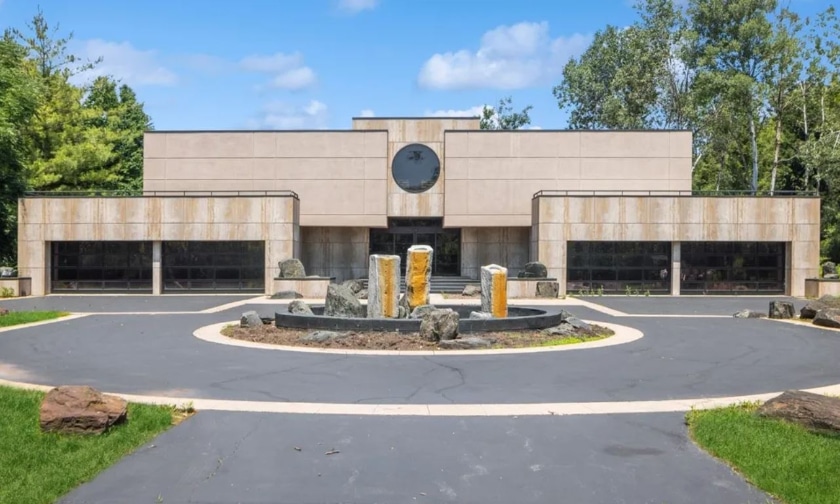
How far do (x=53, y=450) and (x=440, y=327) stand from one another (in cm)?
900

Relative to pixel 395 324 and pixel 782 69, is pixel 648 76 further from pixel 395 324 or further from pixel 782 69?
pixel 395 324

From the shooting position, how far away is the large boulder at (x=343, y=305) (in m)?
17.2

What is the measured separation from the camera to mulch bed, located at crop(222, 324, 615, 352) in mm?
14117

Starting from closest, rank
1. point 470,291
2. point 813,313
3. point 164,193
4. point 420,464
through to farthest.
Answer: point 420,464 → point 813,313 → point 470,291 → point 164,193

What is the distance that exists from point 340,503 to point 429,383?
16.5 ft

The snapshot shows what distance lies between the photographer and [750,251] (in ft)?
108

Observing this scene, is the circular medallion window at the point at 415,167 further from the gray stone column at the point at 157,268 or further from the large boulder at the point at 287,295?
the gray stone column at the point at 157,268

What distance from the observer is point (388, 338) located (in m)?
14.7

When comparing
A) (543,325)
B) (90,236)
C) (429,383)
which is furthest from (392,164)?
(429,383)

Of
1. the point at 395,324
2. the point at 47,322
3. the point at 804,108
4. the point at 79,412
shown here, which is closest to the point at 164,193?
the point at 47,322

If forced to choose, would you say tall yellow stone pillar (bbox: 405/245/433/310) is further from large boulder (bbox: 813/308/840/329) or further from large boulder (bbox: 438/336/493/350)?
large boulder (bbox: 813/308/840/329)

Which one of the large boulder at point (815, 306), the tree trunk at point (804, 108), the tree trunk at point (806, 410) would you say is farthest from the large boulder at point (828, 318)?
the tree trunk at point (804, 108)

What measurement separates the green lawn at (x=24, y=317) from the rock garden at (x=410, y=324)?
635 centimetres

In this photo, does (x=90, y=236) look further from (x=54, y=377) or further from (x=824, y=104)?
(x=824, y=104)
